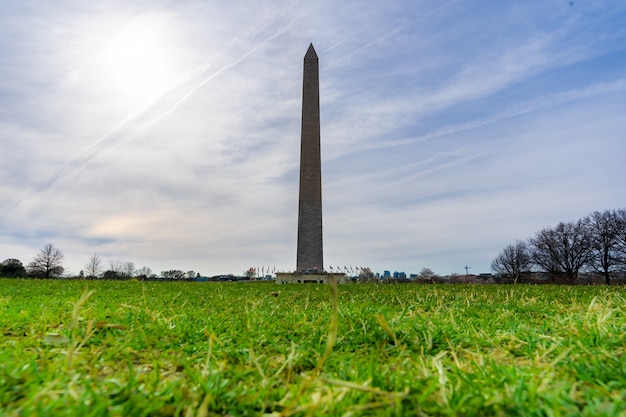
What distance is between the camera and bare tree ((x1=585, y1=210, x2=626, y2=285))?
37.8 m

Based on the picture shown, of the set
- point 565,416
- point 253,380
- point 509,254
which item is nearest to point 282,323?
point 253,380

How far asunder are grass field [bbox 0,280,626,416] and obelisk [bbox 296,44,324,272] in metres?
20.1

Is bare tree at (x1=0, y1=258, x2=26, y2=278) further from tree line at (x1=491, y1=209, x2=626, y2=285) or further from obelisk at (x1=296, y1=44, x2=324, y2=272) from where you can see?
tree line at (x1=491, y1=209, x2=626, y2=285)

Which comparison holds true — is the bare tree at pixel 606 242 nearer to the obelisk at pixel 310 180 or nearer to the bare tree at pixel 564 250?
the bare tree at pixel 564 250

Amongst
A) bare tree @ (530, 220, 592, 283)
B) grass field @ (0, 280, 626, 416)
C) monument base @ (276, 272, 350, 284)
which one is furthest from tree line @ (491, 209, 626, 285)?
grass field @ (0, 280, 626, 416)

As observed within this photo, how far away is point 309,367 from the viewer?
1785 millimetres

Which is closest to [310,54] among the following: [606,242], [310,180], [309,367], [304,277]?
[310,180]

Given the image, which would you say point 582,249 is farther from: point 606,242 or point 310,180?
point 310,180

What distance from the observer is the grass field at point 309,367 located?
1.25 m

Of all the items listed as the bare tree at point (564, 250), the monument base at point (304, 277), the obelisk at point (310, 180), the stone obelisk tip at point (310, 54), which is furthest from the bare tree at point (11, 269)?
the bare tree at point (564, 250)

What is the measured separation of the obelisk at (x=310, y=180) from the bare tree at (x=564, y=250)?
104ft

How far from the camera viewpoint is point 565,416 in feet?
3.76

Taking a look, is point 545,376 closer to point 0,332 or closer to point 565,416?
point 565,416

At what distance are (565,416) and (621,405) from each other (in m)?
0.23
